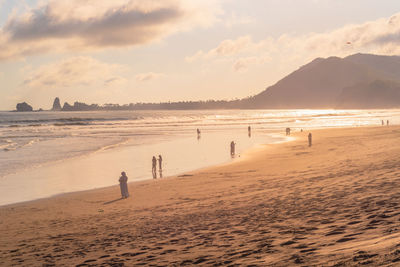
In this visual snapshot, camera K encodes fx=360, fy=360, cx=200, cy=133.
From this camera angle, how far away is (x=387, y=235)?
6508 millimetres

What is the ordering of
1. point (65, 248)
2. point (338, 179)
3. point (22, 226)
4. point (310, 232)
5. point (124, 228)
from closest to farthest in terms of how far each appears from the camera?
point (310, 232) → point (65, 248) → point (124, 228) → point (22, 226) → point (338, 179)

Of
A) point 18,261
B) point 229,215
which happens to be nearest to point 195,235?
point 229,215

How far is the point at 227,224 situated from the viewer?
9.50 meters

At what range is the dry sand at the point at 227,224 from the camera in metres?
6.66

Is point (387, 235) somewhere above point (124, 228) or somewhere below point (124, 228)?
above

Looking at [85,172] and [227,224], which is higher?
[227,224]

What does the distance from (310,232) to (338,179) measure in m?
6.87

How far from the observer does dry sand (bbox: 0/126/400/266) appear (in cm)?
666

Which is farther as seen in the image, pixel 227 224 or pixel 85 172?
pixel 85 172

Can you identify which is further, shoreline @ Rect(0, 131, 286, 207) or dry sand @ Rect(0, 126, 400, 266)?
shoreline @ Rect(0, 131, 286, 207)

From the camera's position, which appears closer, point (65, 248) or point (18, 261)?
point (18, 261)

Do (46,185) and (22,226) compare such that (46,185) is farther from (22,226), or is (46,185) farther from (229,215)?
(229,215)

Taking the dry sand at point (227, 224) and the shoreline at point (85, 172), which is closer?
the dry sand at point (227, 224)

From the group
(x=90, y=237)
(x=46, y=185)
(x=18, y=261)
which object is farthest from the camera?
(x=46, y=185)
